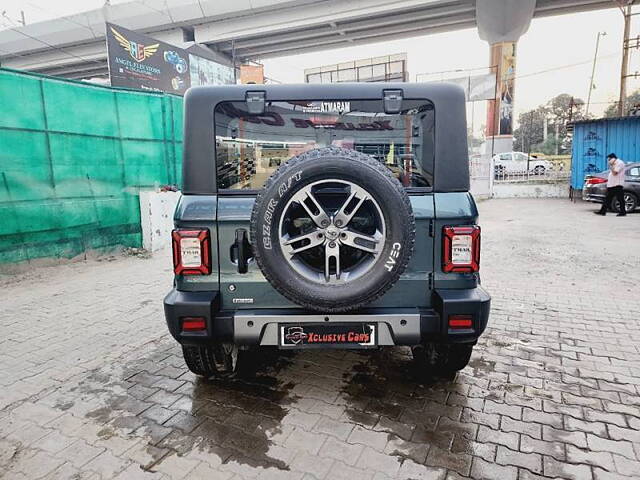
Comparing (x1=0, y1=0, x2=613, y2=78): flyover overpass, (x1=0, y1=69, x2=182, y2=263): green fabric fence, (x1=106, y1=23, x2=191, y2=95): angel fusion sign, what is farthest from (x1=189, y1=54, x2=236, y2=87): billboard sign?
(x1=0, y1=69, x2=182, y2=263): green fabric fence

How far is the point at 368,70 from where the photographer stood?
30.5 meters

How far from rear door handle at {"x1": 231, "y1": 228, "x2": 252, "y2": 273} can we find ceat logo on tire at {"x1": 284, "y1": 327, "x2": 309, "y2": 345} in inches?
18.3

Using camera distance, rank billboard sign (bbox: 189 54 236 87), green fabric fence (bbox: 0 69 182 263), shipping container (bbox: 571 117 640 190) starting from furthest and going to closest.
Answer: billboard sign (bbox: 189 54 236 87), shipping container (bbox: 571 117 640 190), green fabric fence (bbox: 0 69 182 263)

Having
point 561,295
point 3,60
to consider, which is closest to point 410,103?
point 561,295

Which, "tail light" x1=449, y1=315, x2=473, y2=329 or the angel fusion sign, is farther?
the angel fusion sign

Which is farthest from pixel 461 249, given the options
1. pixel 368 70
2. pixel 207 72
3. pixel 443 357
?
pixel 368 70

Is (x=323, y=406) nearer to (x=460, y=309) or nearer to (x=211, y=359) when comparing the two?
(x=211, y=359)

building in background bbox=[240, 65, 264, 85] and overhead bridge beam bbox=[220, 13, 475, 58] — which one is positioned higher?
overhead bridge beam bbox=[220, 13, 475, 58]

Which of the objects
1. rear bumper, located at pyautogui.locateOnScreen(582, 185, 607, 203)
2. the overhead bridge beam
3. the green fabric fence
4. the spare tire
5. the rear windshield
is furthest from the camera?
the overhead bridge beam

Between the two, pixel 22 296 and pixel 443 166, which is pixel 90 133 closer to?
pixel 22 296

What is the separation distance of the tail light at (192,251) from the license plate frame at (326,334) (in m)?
0.61

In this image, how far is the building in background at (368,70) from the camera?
29297 mm

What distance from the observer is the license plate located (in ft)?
8.59

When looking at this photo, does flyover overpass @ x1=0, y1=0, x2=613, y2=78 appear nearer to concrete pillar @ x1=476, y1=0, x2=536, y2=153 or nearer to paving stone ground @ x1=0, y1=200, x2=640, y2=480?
concrete pillar @ x1=476, y1=0, x2=536, y2=153
